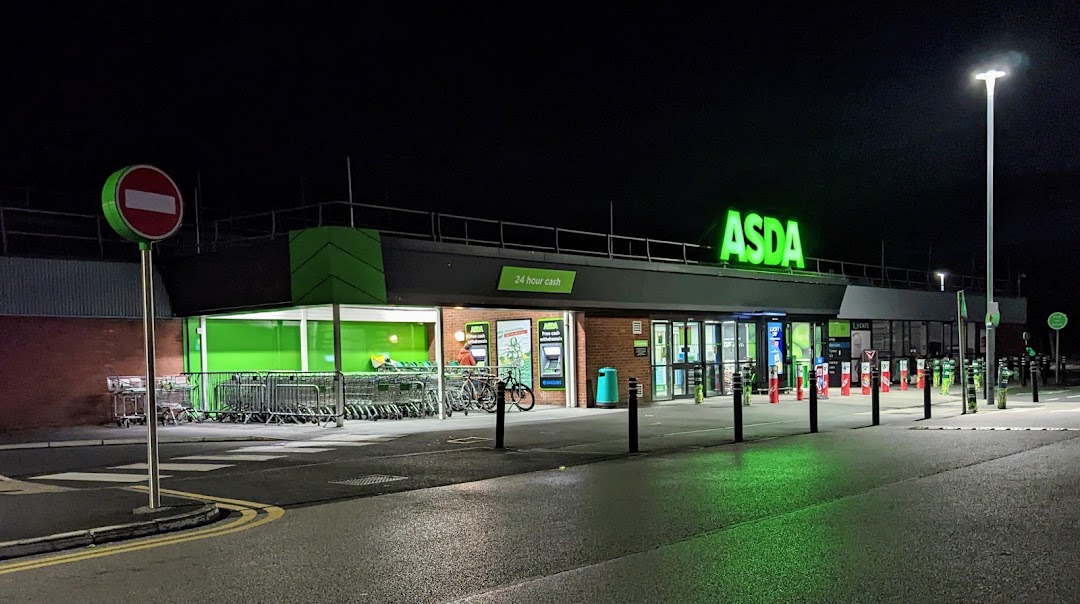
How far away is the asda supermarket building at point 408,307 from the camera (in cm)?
1898

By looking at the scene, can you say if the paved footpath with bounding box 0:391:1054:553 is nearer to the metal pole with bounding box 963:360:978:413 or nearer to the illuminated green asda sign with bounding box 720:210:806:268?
A: the metal pole with bounding box 963:360:978:413

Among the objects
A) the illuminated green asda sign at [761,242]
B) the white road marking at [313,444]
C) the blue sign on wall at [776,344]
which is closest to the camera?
the white road marking at [313,444]

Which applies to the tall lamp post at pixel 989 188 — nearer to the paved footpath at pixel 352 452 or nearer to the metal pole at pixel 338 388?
the paved footpath at pixel 352 452

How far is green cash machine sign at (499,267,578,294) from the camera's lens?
21177 millimetres

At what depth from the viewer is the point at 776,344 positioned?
30.0 meters

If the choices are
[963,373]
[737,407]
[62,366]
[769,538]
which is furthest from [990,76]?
[62,366]

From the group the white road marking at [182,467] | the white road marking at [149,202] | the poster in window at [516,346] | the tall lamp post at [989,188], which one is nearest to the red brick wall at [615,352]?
the poster in window at [516,346]

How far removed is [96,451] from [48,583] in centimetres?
980

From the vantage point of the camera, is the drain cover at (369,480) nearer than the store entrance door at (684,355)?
Yes

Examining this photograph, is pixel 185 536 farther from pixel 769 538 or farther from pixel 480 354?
pixel 480 354

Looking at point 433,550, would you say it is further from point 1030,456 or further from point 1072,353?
point 1072,353

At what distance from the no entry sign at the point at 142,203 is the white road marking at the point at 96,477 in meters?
4.51

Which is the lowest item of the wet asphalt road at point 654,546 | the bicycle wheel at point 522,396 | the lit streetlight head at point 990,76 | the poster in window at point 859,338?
the bicycle wheel at point 522,396

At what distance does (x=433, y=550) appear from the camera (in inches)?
285
